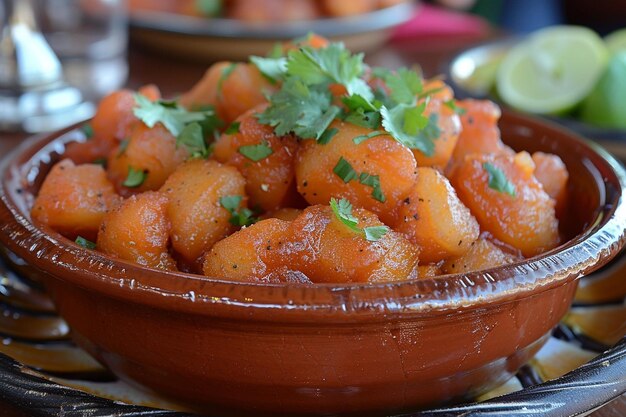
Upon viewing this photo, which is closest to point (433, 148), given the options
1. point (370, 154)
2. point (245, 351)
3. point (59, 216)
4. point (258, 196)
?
point (370, 154)

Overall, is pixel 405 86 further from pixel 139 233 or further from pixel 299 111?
pixel 139 233

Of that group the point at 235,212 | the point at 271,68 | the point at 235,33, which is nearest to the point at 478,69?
the point at 235,33

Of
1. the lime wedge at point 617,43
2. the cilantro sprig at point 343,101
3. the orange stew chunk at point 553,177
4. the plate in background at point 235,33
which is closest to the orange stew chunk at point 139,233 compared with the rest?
the cilantro sprig at point 343,101

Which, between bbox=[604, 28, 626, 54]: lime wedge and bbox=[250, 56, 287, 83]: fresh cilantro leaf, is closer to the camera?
Answer: bbox=[250, 56, 287, 83]: fresh cilantro leaf

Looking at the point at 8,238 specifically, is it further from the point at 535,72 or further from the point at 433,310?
the point at 535,72

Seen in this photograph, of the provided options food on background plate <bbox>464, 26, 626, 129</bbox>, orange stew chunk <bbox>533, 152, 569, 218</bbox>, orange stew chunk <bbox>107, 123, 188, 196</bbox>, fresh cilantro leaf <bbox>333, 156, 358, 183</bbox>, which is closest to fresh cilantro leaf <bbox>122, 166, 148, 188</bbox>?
orange stew chunk <bbox>107, 123, 188, 196</bbox>

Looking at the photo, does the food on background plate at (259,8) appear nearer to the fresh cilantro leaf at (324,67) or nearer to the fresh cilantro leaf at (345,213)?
the fresh cilantro leaf at (324,67)

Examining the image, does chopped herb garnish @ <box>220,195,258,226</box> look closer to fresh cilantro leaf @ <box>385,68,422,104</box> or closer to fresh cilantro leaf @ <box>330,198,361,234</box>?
fresh cilantro leaf @ <box>330,198,361,234</box>
